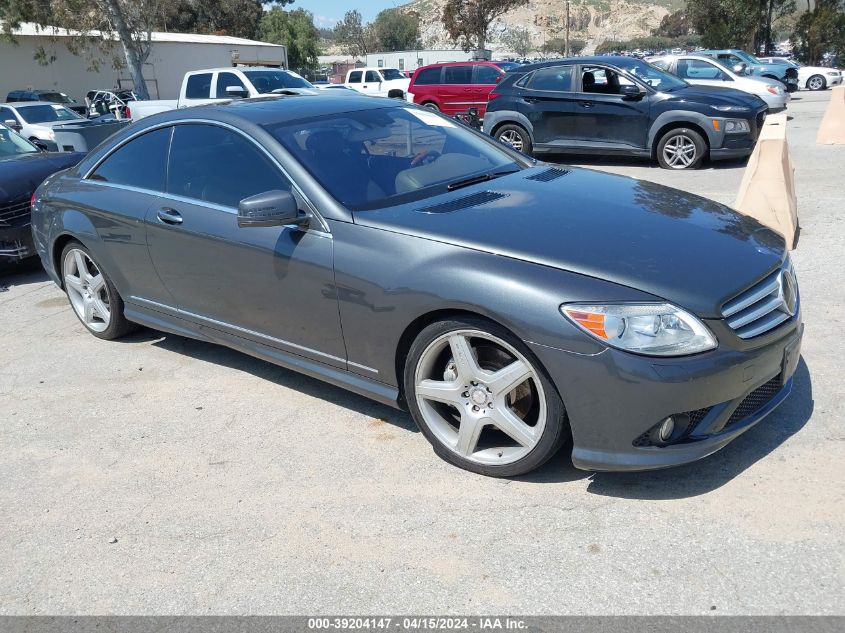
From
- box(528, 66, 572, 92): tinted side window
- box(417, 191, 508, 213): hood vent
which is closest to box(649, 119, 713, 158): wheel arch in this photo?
box(528, 66, 572, 92): tinted side window

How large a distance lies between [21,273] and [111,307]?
3260 mm

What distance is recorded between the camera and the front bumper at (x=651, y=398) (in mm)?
2820

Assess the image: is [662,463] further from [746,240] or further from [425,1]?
[425,1]

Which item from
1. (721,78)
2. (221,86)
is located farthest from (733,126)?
(221,86)

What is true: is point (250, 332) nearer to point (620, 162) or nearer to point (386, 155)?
point (386, 155)

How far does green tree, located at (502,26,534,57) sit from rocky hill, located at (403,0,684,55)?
16.4ft

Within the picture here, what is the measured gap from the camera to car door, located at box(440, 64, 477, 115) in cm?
1841

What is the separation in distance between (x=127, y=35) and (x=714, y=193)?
30054mm

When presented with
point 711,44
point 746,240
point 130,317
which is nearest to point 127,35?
point 711,44

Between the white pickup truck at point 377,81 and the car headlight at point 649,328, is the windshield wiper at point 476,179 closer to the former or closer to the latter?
the car headlight at point 649,328

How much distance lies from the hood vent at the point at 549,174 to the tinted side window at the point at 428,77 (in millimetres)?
15216

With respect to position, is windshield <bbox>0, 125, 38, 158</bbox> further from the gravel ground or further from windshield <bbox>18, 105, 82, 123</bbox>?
windshield <bbox>18, 105, 82, 123</bbox>

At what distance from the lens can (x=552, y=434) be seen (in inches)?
121

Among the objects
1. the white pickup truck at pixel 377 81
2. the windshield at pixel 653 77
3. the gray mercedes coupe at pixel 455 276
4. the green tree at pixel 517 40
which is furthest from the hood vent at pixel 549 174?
the green tree at pixel 517 40
